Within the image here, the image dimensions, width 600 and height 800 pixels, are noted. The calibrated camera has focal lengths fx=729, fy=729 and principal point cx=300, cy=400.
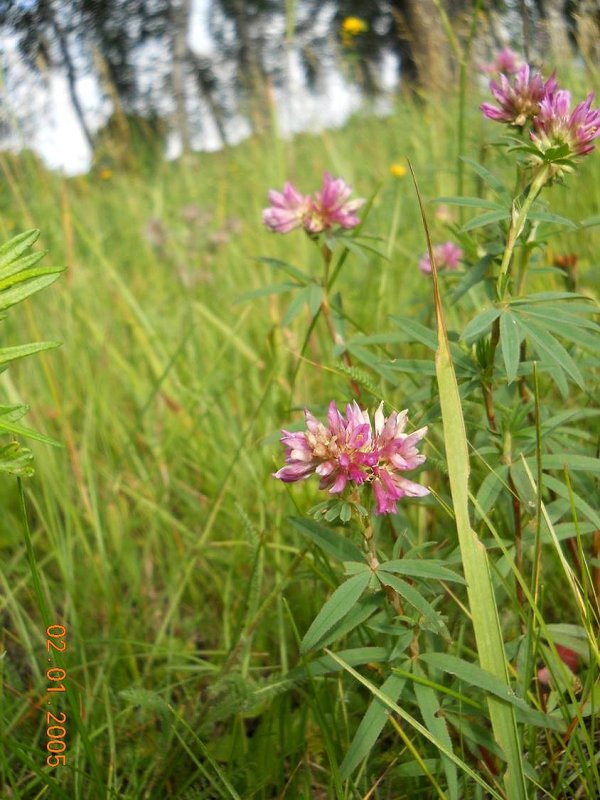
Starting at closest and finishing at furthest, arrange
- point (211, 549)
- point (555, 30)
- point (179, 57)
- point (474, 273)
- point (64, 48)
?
point (474, 273), point (211, 549), point (555, 30), point (64, 48), point (179, 57)

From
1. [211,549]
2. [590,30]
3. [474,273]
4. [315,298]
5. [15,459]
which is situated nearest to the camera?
[15,459]

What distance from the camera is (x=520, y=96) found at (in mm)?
975

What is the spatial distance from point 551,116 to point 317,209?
41cm

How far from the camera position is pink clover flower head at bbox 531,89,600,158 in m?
0.90

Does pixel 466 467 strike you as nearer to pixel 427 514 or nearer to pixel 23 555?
pixel 427 514

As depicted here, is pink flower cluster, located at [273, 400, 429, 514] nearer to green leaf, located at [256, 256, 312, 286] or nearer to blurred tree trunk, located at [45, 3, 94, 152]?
green leaf, located at [256, 256, 312, 286]

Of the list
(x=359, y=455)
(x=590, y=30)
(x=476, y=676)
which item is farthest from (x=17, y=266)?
(x=590, y=30)

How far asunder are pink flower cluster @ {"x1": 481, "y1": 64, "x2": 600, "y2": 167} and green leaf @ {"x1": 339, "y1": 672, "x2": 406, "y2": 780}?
0.64m

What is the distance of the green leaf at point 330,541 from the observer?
0.85 m

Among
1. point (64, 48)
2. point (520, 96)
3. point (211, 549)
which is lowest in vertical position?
point (211, 549)

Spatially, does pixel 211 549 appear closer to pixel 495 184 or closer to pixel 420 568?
pixel 420 568

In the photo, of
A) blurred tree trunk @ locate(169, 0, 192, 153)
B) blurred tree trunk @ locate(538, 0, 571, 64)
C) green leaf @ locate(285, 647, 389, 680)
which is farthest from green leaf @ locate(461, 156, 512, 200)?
blurred tree trunk @ locate(169, 0, 192, 153)

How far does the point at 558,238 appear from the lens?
2.21 metres

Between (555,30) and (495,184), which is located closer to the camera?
(495,184)
